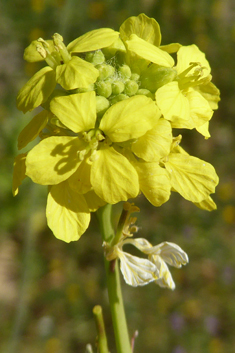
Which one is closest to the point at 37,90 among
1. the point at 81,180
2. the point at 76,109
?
the point at 76,109

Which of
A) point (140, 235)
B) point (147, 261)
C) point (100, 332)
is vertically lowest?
point (140, 235)

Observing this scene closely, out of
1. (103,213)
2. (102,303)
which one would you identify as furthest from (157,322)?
(103,213)

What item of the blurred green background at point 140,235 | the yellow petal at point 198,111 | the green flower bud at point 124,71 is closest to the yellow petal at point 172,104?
the yellow petal at point 198,111

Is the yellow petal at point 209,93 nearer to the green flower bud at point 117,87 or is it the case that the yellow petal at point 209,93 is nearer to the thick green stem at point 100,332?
the green flower bud at point 117,87

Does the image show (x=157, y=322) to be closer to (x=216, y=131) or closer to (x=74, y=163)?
(x=216, y=131)

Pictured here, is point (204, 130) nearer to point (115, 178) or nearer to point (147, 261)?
point (115, 178)

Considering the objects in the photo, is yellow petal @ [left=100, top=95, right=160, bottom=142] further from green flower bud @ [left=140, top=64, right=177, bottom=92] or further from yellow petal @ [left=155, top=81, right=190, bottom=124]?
green flower bud @ [left=140, top=64, right=177, bottom=92]

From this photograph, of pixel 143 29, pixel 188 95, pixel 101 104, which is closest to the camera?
pixel 101 104
